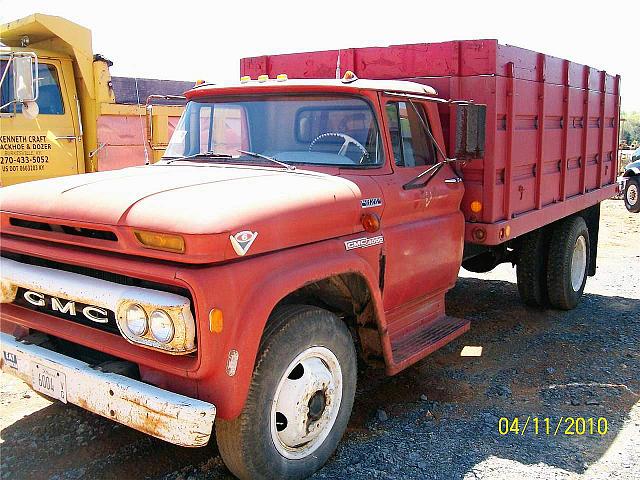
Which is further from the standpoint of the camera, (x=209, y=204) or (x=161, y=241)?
(x=209, y=204)

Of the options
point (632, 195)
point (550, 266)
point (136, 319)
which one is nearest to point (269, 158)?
point (136, 319)

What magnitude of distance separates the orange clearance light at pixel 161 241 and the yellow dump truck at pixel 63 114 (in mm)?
4109

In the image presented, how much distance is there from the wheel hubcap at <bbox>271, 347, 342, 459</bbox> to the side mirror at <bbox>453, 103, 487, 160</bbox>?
5.41 feet

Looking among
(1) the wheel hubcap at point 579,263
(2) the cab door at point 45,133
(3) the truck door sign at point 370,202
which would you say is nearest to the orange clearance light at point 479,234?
(3) the truck door sign at point 370,202

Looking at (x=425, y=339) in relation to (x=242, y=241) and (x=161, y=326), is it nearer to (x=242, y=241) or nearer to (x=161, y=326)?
(x=242, y=241)

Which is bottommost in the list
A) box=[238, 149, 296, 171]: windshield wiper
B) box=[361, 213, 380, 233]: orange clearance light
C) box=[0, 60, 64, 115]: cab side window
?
box=[361, 213, 380, 233]: orange clearance light

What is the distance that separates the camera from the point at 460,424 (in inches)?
165

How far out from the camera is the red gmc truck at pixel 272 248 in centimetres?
291

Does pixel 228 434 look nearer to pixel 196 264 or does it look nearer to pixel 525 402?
pixel 196 264

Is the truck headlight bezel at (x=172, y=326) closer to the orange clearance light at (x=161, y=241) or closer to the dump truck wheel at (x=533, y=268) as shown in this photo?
the orange clearance light at (x=161, y=241)

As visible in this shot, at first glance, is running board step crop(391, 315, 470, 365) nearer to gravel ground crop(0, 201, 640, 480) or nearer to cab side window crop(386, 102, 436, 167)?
gravel ground crop(0, 201, 640, 480)
